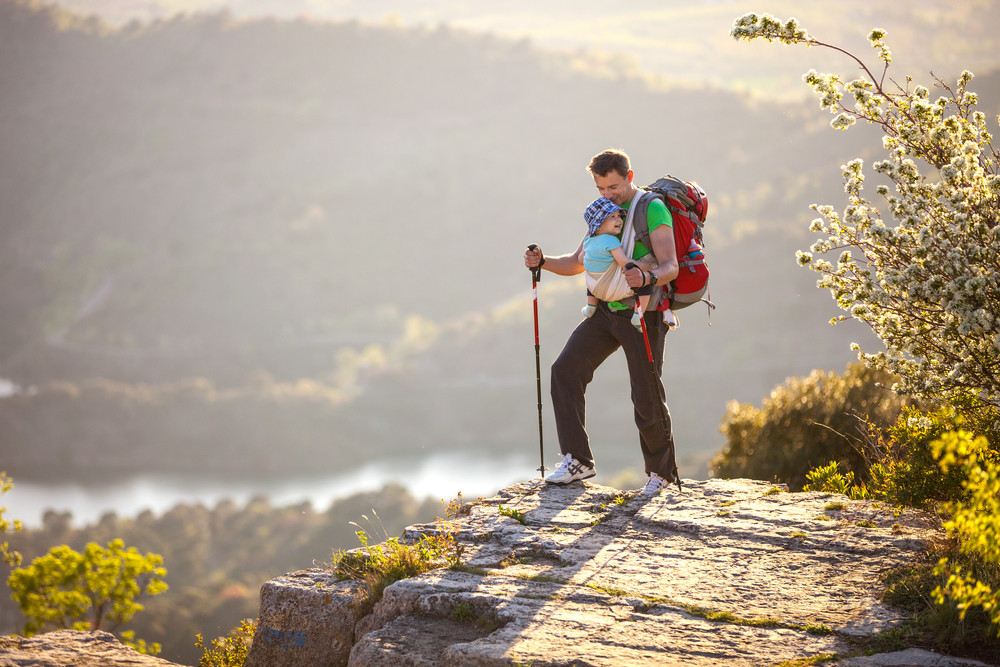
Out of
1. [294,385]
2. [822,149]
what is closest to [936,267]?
[294,385]

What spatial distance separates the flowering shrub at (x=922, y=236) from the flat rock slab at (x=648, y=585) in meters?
0.88

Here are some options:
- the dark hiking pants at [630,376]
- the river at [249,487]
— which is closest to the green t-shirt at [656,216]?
the dark hiking pants at [630,376]

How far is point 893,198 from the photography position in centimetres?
407

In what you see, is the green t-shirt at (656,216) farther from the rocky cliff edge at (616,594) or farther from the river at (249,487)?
the river at (249,487)

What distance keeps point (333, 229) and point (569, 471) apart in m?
133

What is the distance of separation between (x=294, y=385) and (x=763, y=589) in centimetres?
9102

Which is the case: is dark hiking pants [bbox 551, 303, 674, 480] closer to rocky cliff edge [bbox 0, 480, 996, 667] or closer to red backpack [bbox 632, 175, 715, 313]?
red backpack [bbox 632, 175, 715, 313]

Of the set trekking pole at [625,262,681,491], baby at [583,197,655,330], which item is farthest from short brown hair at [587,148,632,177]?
trekking pole at [625,262,681,491]

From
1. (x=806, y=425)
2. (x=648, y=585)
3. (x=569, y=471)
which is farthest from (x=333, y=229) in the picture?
(x=648, y=585)

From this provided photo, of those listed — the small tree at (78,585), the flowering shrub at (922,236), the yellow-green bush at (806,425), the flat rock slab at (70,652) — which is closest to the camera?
the flowering shrub at (922,236)

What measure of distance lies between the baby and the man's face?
4cm

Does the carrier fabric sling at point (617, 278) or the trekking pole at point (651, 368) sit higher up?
the carrier fabric sling at point (617, 278)

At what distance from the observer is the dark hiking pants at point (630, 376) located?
15.7 feet

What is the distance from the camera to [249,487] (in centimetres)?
7200
